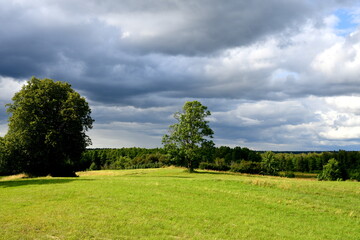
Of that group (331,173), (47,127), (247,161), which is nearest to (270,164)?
(247,161)

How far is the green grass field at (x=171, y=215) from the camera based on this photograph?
44.8 feet

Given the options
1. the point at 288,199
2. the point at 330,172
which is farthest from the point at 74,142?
the point at 330,172

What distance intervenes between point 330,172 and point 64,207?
90867 millimetres

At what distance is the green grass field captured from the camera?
44.8 ft

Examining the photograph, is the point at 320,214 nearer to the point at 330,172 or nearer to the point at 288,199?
the point at 288,199

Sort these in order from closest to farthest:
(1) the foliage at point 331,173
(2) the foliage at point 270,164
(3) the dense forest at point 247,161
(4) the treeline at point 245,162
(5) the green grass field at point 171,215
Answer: (5) the green grass field at point 171,215 < (1) the foliage at point 331,173 < (4) the treeline at point 245,162 < (2) the foliage at point 270,164 < (3) the dense forest at point 247,161

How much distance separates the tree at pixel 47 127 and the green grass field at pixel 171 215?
19.6 meters

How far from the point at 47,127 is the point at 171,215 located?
108ft

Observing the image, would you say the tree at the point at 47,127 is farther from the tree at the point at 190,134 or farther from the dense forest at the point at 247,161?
the dense forest at the point at 247,161

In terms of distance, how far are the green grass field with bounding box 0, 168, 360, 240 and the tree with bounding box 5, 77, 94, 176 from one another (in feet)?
64.3

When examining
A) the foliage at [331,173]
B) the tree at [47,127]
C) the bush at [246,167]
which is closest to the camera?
the tree at [47,127]

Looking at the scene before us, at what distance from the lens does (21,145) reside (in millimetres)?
42969

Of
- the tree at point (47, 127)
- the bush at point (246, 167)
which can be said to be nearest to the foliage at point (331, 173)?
the bush at point (246, 167)

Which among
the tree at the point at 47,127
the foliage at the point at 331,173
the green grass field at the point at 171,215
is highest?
the tree at the point at 47,127
